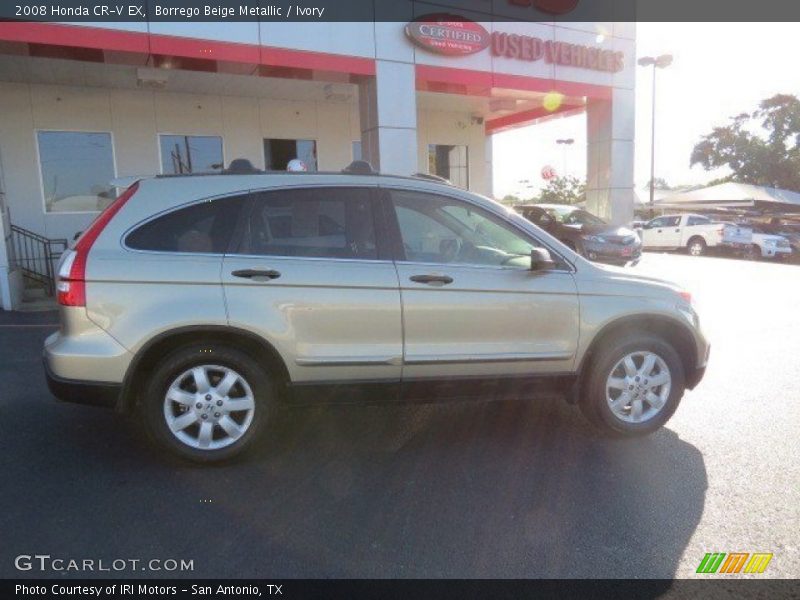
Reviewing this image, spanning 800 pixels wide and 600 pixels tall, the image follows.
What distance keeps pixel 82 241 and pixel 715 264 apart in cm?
1797

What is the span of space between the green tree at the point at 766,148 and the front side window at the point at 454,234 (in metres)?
51.3

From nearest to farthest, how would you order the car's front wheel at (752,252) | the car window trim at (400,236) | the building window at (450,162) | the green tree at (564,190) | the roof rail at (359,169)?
the car window trim at (400,236) → the roof rail at (359,169) → the building window at (450,162) → the car's front wheel at (752,252) → the green tree at (564,190)

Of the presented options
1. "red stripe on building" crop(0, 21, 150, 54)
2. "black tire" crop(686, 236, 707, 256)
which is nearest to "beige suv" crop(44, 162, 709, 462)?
"red stripe on building" crop(0, 21, 150, 54)

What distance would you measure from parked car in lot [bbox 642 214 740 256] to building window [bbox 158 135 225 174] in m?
16.7

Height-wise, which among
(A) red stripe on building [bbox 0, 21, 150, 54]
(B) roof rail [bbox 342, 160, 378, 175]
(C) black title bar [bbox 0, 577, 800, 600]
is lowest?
(C) black title bar [bbox 0, 577, 800, 600]

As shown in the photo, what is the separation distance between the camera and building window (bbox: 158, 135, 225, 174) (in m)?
13.4

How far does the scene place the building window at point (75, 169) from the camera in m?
12.3

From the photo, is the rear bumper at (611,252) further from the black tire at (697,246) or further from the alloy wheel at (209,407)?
the alloy wheel at (209,407)

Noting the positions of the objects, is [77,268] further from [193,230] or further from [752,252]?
[752,252]

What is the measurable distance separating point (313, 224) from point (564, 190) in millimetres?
38400

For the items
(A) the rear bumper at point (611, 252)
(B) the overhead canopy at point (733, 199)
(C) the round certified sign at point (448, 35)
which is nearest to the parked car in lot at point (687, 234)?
(A) the rear bumper at point (611, 252)

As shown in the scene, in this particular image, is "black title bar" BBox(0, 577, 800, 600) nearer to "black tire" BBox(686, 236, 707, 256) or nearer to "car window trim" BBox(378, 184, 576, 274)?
"car window trim" BBox(378, 184, 576, 274)

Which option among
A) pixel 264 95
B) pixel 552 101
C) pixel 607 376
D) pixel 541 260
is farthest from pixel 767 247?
pixel 541 260

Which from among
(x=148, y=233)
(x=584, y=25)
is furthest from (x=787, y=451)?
(x=584, y=25)
